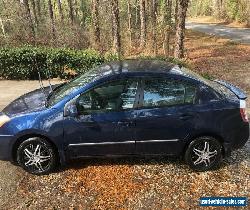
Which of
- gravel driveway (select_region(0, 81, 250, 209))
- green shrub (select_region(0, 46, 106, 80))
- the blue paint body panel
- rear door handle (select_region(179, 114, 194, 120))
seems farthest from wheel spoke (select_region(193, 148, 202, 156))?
green shrub (select_region(0, 46, 106, 80))

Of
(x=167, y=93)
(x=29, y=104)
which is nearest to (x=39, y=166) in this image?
(x=29, y=104)

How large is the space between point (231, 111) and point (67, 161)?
2989 millimetres

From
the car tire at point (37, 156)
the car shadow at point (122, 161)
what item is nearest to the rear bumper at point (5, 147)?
the car tire at point (37, 156)

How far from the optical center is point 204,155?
6.02m

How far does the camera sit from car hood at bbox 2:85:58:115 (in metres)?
6.03

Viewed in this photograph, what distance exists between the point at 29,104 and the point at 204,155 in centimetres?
330

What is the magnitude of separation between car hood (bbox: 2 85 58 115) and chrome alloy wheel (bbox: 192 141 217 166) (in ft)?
9.15

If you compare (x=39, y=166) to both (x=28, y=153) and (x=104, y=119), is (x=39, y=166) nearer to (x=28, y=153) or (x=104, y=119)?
(x=28, y=153)

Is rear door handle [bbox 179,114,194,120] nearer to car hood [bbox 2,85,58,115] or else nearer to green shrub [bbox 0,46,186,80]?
car hood [bbox 2,85,58,115]

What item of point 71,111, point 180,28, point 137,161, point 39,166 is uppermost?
point 71,111

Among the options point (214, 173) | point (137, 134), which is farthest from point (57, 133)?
point (214, 173)

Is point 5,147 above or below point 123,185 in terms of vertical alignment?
above

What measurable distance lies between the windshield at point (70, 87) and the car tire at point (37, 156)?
0.70 meters

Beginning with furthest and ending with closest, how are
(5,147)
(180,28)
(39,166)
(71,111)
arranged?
(180,28) < (39,166) < (5,147) < (71,111)
